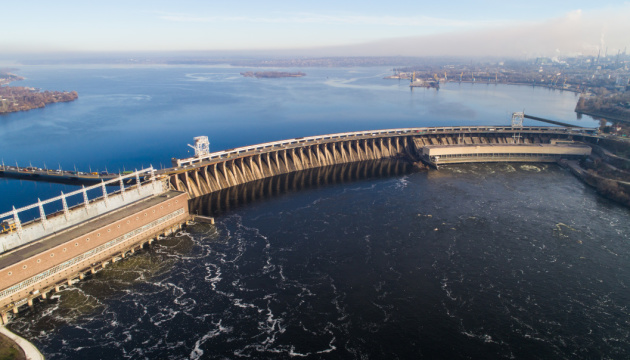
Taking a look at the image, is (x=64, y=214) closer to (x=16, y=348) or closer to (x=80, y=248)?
(x=80, y=248)

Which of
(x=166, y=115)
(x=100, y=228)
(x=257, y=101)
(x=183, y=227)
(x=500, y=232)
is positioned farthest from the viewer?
(x=257, y=101)

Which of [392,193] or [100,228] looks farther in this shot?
[392,193]

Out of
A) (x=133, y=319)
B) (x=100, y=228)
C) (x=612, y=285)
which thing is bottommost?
(x=612, y=285)

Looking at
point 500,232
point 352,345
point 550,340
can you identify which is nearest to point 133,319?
point 352,345

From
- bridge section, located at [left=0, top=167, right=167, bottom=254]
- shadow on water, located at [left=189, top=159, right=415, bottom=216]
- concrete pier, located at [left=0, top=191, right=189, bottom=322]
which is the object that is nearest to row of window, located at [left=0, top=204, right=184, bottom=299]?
concrete pier, located at [left=0, top=191, right=189, bottom=322]

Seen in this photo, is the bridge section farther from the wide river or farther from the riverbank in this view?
the riverbank

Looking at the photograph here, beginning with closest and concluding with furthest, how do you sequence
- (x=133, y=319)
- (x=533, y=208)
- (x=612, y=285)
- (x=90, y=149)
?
(x=133, y=319), (x=612, y=285), (x=533, y=208), (x=90, y=149)

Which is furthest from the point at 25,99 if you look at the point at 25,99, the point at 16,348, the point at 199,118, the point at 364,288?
the point at 364,288

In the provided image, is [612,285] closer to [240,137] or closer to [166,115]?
[240,137]
